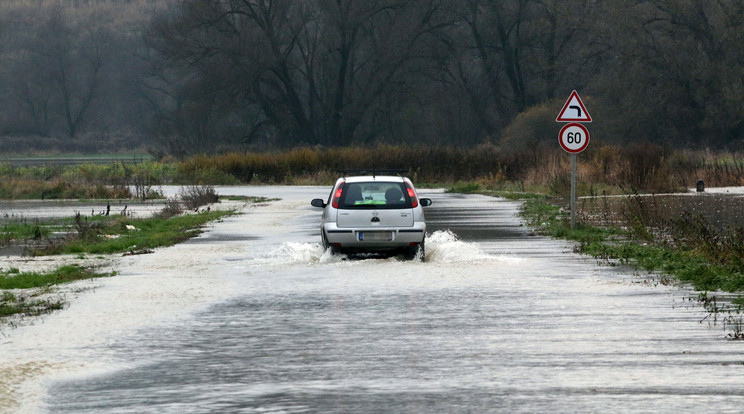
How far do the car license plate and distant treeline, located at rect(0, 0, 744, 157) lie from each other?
53428 mm

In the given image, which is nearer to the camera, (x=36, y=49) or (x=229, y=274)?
(x=229, y=274)

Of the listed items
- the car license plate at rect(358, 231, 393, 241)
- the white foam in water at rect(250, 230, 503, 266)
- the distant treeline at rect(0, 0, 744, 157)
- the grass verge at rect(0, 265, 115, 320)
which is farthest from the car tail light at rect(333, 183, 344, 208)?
the distant treeline at rect(0, 0, 744, 157)

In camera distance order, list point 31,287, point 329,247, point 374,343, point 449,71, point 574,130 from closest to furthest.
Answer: point 374,343 → point 31,287 → point 329,247 → point 574,130 → point 449,71

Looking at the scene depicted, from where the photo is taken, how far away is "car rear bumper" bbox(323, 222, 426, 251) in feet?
70.2

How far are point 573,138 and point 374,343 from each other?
16561mm

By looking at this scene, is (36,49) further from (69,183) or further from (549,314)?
(549,314)

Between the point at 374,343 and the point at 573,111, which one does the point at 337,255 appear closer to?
the point at 573,111

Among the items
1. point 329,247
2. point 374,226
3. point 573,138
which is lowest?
point 329,247

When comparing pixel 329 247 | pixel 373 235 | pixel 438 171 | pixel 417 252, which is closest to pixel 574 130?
pixel 417 252

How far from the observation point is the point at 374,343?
12.5 meters

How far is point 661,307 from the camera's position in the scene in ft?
49.7

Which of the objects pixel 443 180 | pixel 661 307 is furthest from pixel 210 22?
pixel 661 307

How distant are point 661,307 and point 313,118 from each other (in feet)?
263

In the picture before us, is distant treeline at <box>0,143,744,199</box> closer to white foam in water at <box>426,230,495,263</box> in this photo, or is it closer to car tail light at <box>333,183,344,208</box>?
white foam in water at <box>426,230,495,263</box>
